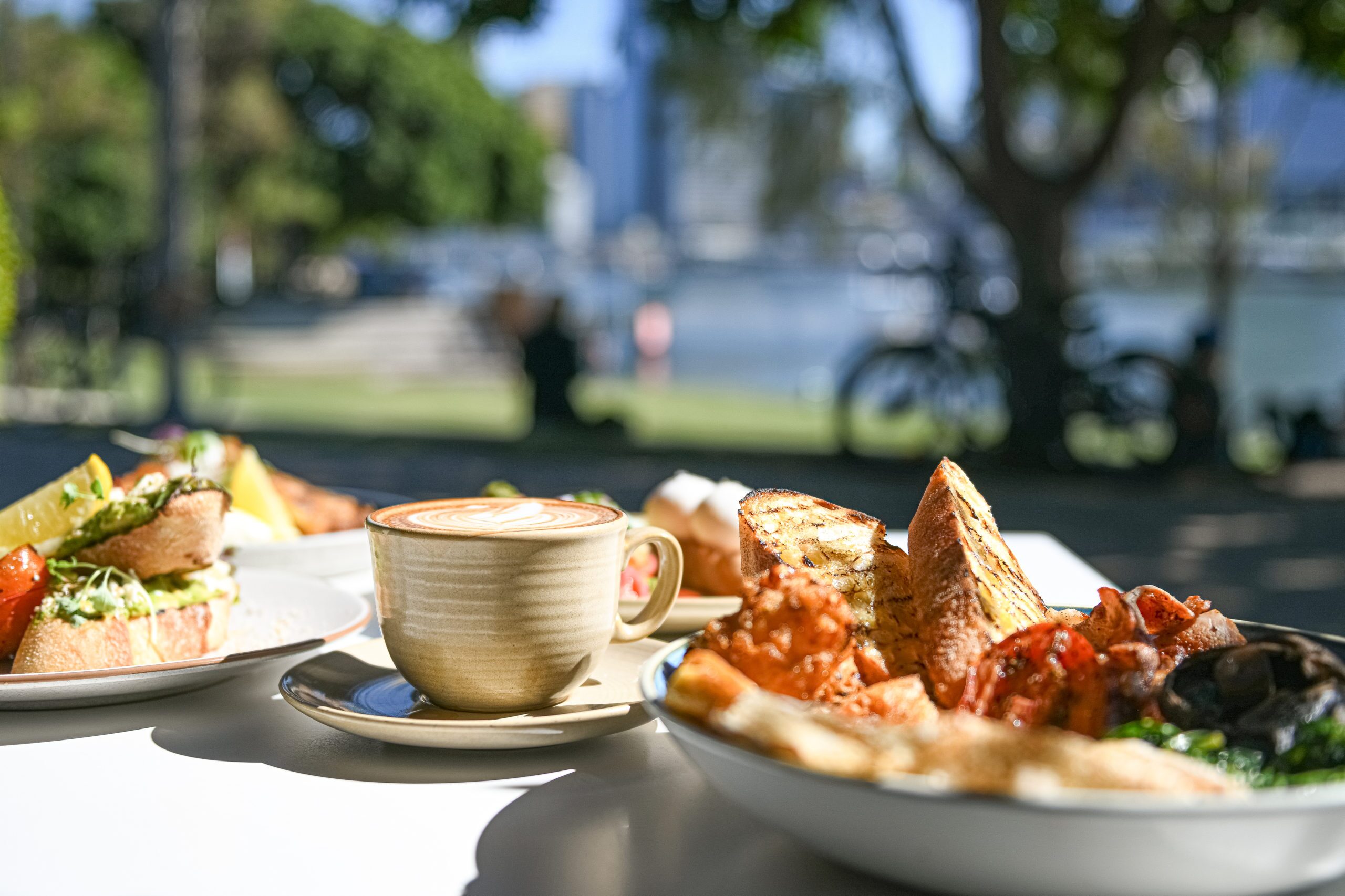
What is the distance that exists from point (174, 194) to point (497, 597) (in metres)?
14.5

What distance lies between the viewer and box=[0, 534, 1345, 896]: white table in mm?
999

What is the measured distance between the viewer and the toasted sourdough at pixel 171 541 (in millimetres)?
1501

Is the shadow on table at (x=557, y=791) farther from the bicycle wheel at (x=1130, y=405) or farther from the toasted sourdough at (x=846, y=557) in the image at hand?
the bicycle wheel at (x=1130, y=405)

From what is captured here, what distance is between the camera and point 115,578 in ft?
5.02

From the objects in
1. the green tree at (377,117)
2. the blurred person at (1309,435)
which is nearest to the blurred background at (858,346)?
the blurred person at (1309,435)

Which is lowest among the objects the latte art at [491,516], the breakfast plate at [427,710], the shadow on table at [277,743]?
the shadow on table at [277,743]

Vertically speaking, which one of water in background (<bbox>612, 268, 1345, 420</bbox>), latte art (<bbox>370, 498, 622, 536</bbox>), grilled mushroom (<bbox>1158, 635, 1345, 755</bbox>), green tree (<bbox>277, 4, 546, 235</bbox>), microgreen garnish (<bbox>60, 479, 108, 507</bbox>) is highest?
green tree (<bbox>277, 4, 546, 235</bbox>)

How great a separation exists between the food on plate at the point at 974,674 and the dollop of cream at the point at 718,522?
58 cm

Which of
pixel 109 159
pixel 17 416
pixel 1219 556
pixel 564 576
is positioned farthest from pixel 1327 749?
pixel 109 159

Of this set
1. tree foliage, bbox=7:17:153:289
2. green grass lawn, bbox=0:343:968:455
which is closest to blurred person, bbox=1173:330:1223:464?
green grass lawn, bbox=0:343:968:455

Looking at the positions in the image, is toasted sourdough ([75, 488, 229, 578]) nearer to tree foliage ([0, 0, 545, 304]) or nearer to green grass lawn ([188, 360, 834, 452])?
green grass lawn ([188, 360, 834, 452])

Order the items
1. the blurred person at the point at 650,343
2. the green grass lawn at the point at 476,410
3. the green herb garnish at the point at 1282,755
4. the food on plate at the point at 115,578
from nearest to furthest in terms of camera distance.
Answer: the green herb garnish at the point at 1282,755 → the food on plate at the point at 115,578 → the green grass lawn at the point at 476,410 → the blurred person at the point at 650,343

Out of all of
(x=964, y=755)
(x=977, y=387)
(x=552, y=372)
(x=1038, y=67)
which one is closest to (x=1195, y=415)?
(x=977, y=387)

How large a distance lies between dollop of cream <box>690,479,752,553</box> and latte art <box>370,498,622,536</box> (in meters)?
0.60
